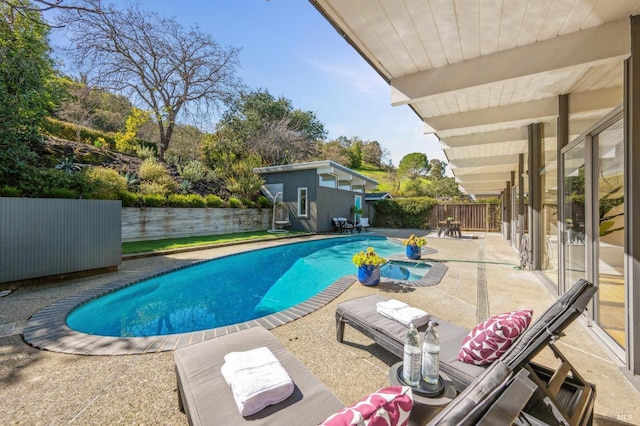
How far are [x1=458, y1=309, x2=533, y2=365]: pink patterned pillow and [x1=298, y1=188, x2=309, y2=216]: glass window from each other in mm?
13016

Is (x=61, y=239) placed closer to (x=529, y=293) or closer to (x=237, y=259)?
(x=237, y=259)

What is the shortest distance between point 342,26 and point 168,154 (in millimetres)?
15578

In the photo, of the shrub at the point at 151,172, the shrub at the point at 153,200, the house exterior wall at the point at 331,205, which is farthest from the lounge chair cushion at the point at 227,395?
the house exterior wall at the point at 331,205

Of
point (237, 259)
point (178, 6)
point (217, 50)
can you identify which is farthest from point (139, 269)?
point (217, 50)

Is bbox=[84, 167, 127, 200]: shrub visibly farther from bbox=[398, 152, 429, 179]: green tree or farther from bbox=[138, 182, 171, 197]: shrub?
bbox=[398, 152, 429, 179]: green tree

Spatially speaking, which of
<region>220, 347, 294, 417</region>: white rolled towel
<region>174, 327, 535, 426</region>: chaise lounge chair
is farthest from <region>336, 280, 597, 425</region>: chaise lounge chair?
<region>220, 347, 294, 417</region>: white rolled towel

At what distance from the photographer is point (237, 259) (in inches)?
338

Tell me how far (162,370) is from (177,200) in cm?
972

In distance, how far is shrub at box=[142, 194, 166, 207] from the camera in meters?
10.0

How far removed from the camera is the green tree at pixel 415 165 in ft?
137

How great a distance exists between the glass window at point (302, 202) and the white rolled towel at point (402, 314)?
12.0 m

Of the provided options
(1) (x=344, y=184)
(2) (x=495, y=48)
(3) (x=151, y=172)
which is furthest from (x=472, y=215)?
(3) (x=151, y=172)

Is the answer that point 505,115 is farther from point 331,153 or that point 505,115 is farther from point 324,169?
point 331,153

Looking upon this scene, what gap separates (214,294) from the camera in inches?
220
